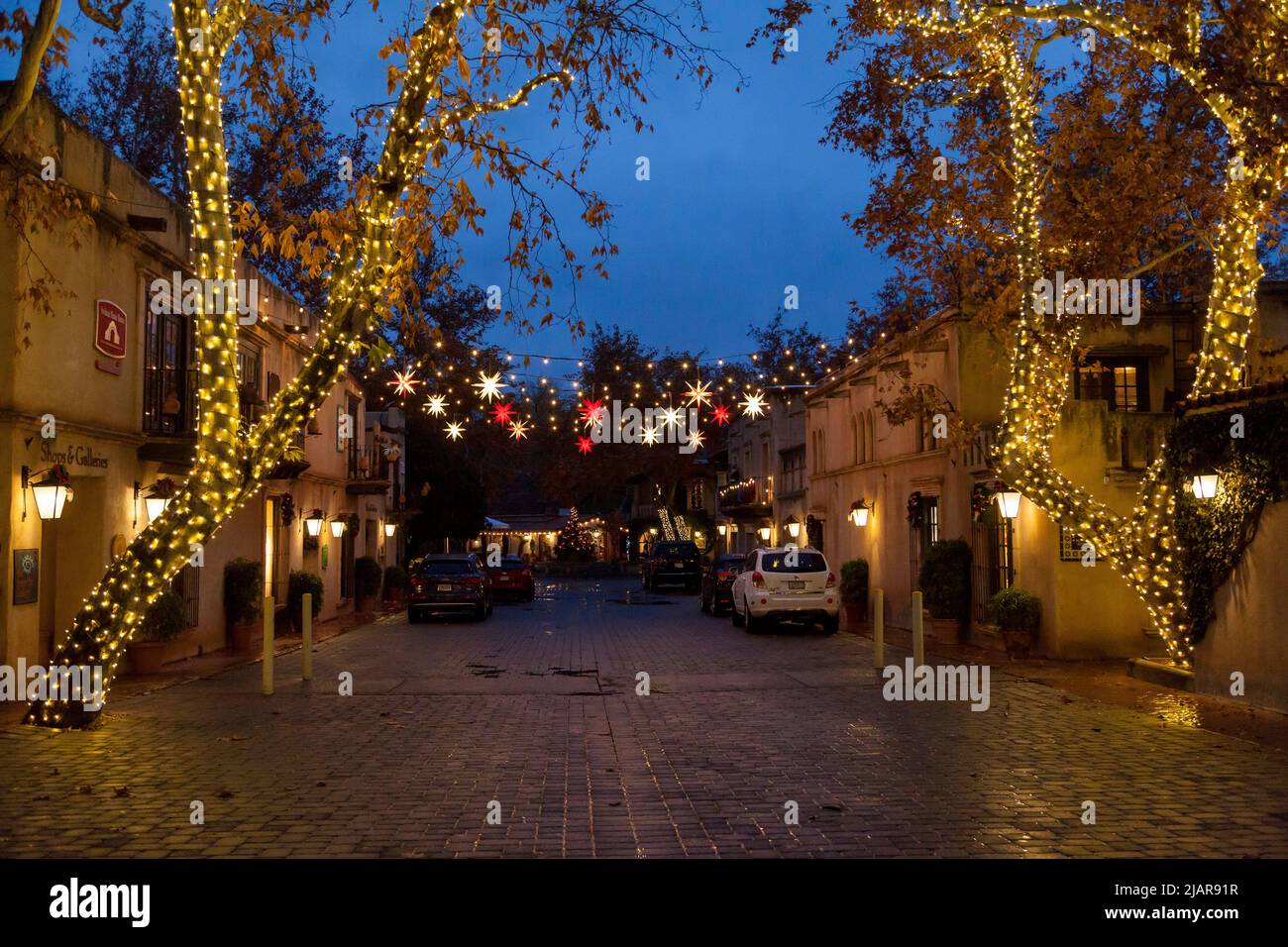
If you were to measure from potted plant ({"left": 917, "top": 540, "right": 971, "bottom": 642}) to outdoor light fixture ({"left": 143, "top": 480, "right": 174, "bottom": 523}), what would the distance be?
40.5 feet

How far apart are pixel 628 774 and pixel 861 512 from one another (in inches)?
722

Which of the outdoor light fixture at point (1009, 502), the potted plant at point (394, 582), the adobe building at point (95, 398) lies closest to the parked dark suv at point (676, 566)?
the potted plant at point (394, 582)

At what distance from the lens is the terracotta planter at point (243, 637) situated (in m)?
18.6

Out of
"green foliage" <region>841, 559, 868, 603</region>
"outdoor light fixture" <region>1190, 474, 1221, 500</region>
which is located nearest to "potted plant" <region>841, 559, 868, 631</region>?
"green foliage" <region>841, 559, 868, 603</region>

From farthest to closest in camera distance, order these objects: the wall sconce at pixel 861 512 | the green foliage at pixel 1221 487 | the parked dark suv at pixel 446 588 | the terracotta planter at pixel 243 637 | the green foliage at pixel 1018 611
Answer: the parked dark suv at pixel 446 588 → the wall sconce at pixel 861 512 → the terracotta planter at pixel 243 637 → the green foliage at pixel 1018 611 → the green foliage at pixel 1221 487

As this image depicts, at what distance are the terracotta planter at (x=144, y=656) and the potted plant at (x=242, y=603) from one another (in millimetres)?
3270

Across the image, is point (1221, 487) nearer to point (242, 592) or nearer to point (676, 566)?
point (242, 592)

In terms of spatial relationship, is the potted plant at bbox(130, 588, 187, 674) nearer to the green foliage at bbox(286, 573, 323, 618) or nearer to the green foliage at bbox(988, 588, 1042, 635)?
the green foliage at bbox(286, 573, 323, 618)

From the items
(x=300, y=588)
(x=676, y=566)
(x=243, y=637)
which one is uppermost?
(x=300, y=588)

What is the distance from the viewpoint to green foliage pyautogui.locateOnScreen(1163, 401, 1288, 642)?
11.6m

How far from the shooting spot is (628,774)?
870 cm

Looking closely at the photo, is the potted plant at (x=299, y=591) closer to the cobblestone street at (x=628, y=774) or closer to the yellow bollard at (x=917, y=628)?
the cobblestone street at (x=628, y=774)

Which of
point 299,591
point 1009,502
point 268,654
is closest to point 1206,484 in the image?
point 1009,502

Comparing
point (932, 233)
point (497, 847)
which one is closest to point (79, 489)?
point (497, 847)
